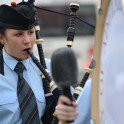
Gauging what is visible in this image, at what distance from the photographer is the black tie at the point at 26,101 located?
3443 mm

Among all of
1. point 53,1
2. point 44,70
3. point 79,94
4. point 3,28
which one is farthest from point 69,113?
point 53,1

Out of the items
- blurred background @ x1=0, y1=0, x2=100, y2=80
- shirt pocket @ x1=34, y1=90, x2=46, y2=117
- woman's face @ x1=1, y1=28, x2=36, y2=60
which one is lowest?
blurred background @ x1=0, y1=0, x2=100, y2=80

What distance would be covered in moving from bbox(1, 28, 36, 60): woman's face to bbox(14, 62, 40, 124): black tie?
9cm

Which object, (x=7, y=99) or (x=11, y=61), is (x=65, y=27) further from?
(x=7, y=99)

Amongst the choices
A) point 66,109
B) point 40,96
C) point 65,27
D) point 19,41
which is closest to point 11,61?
point 19,41

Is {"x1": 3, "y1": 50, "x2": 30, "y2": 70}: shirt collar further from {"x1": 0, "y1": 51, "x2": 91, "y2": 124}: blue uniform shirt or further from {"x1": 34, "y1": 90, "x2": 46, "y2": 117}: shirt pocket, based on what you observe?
{"x1": 34, "y1": 90, "x2": 46, "y2": 117}: shirt pocket

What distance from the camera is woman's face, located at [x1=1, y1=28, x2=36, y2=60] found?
11.2ft

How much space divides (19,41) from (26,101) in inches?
14.0

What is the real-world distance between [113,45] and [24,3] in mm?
1114

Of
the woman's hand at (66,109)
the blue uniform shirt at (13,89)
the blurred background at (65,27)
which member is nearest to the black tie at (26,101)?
the blue uniform shirt at (13,89)

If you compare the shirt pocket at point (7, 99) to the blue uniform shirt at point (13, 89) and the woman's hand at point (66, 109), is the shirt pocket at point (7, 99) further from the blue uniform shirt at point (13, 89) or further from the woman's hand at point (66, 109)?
the woman's hand at point (66, 109)

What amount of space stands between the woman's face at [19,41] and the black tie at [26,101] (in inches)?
3.5

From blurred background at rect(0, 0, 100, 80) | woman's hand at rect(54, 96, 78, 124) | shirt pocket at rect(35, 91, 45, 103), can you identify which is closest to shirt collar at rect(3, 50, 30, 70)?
shirt pocket at rect(35, 91, 45, 103)

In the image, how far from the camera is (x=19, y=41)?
346cm
